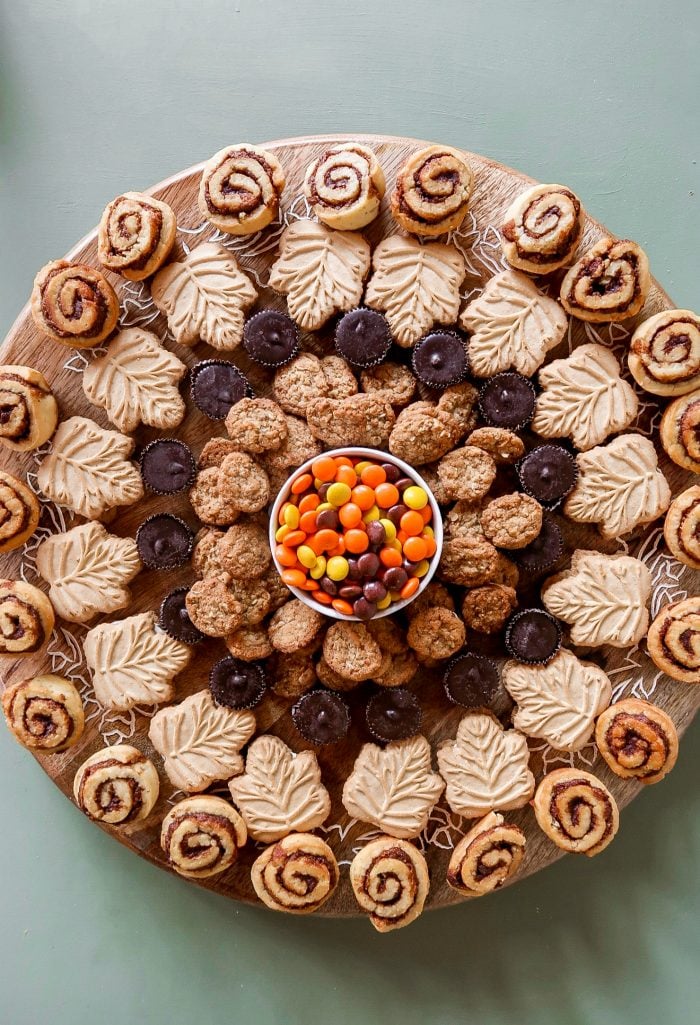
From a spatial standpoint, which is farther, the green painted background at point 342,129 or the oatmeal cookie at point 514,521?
the green painted background at point 342,129

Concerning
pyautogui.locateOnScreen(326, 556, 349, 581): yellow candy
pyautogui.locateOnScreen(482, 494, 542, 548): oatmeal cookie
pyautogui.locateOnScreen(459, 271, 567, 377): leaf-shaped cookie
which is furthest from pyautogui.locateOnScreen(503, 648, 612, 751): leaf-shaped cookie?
pyautogui.locateOnScreen(459, 271, 567, 377): leaf-shaped cookie

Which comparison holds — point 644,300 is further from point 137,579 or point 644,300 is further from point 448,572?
point 137,579

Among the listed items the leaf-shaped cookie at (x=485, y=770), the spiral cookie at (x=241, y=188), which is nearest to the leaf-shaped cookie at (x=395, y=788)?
the leaf-shaped cookie at (x=485, y=770)

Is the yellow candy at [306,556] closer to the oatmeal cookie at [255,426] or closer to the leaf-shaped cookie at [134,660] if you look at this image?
the oatmeal cookie at [255,426]

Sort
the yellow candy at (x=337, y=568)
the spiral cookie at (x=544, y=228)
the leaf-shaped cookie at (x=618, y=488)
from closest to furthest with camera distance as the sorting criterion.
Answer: the yellow candy at (x=337, y=568) → the spiral cookie at (x=544, y=228) → the leaf-shaped cookie at (x=618, y=488)

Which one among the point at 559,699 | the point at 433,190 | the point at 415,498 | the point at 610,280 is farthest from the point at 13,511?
the point at 610,280

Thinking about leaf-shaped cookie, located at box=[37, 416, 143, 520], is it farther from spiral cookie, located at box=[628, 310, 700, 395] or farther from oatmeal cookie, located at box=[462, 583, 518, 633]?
spiral cookie, located at box=[628, 310, 700, 395]
